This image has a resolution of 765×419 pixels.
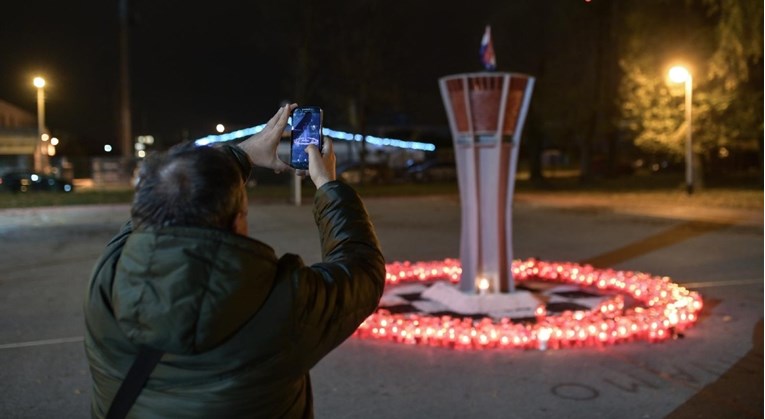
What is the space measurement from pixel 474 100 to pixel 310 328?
19.3 feet

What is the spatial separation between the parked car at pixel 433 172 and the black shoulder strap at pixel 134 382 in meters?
39.8

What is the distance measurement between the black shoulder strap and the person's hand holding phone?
66 cm

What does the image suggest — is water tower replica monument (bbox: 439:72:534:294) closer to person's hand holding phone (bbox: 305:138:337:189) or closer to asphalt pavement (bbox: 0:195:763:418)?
asphalt pavement (bbox: 0:195:763:418)

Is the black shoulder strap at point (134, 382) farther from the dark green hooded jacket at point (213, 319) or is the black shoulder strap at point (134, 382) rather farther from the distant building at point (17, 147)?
the distant building at point (17, 147)

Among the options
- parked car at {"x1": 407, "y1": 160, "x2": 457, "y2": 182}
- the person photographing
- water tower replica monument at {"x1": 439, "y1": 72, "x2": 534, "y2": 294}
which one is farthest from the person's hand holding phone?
parked car at {"x1": 407, "y1": 160, "x2": 457, "y2": 182}

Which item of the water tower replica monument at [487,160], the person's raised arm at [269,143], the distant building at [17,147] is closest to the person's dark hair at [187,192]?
the person's raised arm at [269,143]

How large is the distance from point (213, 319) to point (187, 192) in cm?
30

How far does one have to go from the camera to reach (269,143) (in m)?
2.30

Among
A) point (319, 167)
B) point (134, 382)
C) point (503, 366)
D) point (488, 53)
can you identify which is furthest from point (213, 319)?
point (488, 53)

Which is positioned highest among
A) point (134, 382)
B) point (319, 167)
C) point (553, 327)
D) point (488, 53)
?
point (488, 53)

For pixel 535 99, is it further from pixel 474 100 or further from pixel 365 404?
pixel 365 404

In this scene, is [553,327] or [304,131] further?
[553,327]

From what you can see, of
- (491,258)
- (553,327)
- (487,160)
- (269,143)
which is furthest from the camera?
(491,258)

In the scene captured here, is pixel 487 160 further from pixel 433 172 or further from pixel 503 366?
pixel 433 172
